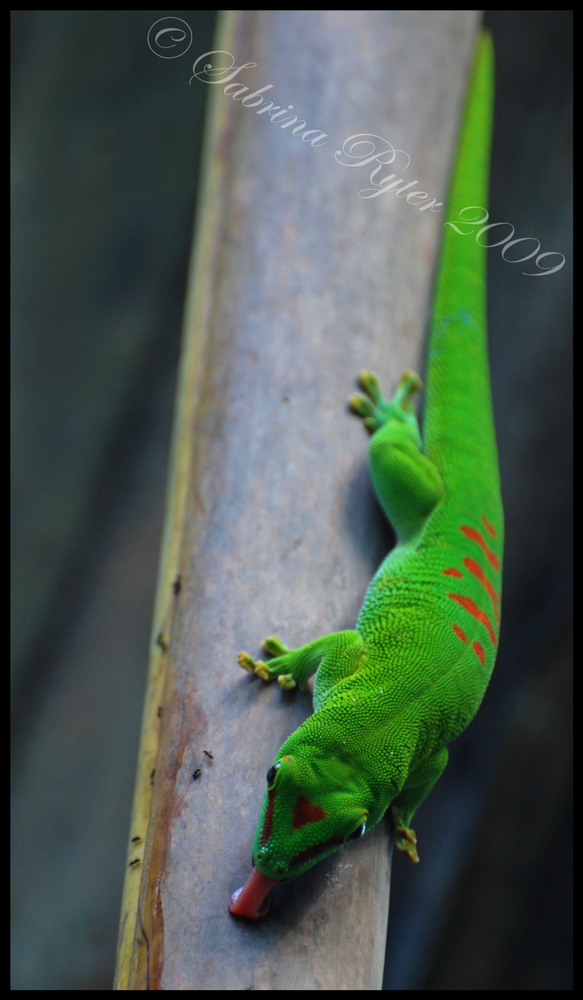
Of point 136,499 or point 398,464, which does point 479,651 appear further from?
point 136,499

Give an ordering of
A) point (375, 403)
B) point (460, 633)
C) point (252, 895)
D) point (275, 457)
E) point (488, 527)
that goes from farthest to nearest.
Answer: point (375, 403) → point (488, 527) → point (275, 457) → point (460, 633) → point (252, 895)

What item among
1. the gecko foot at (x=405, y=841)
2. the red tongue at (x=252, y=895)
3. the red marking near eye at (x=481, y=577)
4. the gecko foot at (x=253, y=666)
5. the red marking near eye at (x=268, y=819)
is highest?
the red marking near eye at (x=481, y=577)

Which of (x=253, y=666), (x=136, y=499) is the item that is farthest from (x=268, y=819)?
(x=136, y=499)

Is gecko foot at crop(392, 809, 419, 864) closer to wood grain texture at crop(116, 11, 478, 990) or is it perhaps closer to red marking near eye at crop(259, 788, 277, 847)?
wood grain texture at crop(116, 11, 478, 990)

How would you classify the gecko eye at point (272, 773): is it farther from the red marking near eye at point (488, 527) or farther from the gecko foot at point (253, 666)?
the red marking near eye at point (488, 527)

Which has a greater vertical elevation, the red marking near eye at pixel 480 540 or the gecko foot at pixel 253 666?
the red marking near eye at pixel 480 540

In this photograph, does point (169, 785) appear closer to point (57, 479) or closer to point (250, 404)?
point (250, 404)

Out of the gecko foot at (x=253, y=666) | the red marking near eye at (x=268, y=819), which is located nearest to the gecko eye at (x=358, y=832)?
the red marking near eye at (x=268, y=819)
